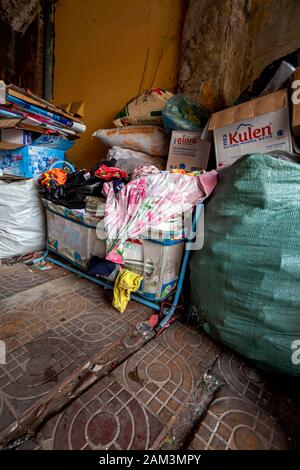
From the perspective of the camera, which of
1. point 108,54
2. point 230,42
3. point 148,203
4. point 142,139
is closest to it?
point 148,203

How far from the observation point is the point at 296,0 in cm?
159

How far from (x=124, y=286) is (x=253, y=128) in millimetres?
1191

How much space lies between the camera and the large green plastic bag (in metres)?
0.80

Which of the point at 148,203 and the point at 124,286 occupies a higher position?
the point at 148,203

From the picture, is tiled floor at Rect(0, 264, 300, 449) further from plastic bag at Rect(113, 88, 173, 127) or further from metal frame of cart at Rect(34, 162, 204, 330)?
plastic bag at Rect(113, 88, 173, 127)

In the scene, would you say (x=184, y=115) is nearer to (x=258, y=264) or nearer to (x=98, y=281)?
(x=258, y=264)

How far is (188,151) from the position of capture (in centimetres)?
162

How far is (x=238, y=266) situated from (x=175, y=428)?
0.64 meters

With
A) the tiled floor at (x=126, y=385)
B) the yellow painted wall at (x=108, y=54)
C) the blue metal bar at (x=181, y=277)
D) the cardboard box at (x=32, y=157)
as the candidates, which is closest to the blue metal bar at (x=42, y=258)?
the tiled floor at (x=126, y=385)

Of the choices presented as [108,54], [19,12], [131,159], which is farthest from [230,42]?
[19,12]

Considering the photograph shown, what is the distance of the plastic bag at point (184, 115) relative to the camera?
1.57 metres

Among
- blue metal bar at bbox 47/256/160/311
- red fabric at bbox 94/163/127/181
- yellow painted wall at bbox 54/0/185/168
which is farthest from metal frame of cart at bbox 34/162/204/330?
yellow painted wall at bbox 54/0/185/168
